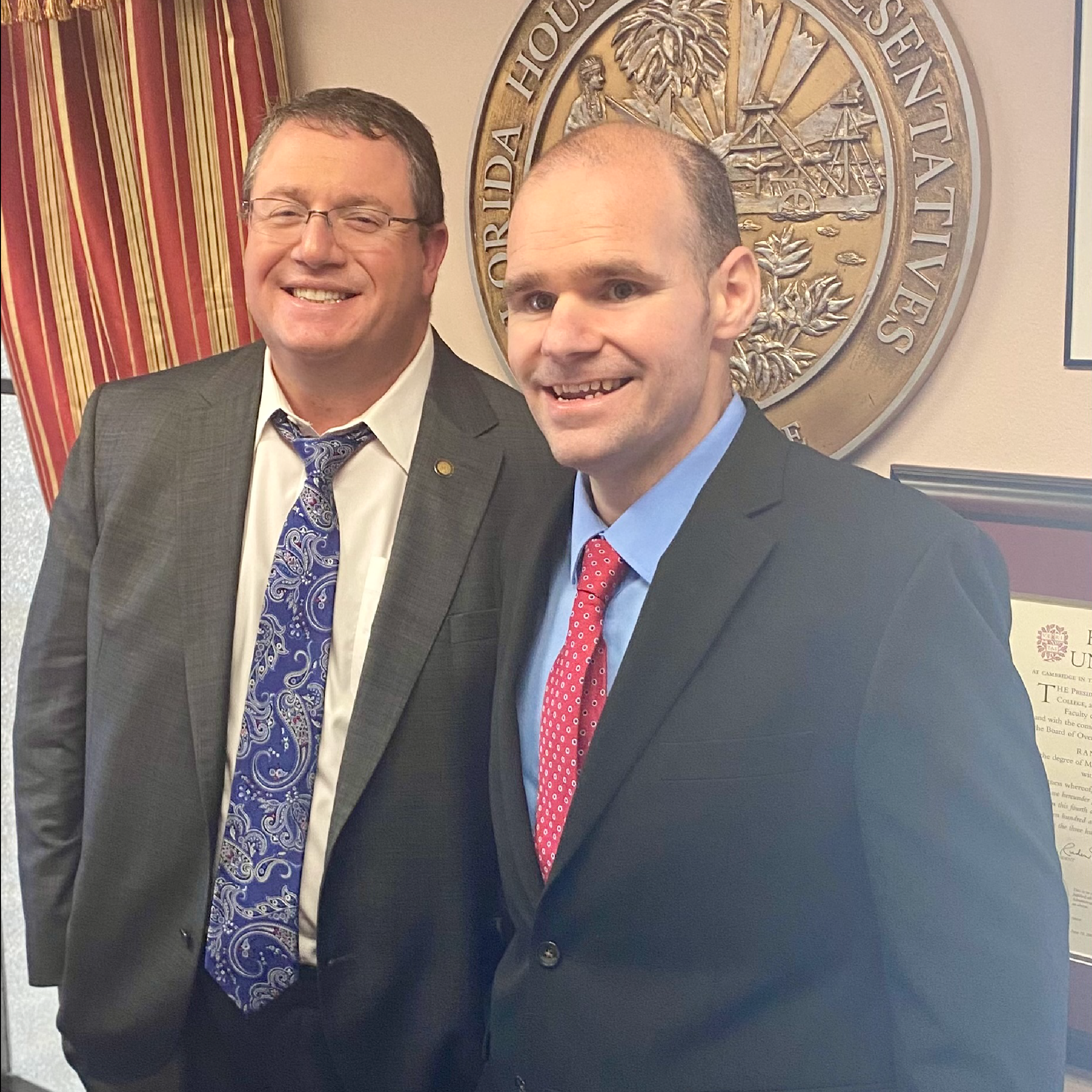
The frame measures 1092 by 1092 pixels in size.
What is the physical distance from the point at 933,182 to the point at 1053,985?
0.82 meters

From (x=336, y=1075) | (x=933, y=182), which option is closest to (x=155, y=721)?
(x=336, y=1075)

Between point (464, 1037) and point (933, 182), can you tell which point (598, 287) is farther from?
point (464, 1037)

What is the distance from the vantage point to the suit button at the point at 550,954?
4.05 ft

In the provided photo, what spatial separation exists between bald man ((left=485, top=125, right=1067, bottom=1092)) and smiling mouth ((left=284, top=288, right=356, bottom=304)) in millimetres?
368

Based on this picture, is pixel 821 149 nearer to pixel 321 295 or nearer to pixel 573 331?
pixel 573 331

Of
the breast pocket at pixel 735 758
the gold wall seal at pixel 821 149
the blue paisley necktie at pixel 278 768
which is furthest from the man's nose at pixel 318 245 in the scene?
the breast pocket at pixel 735 758

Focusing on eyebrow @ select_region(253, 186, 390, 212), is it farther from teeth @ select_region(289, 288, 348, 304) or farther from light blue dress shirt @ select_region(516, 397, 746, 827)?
light blue dress shirt @ select_region(516, 397, 746, 827)

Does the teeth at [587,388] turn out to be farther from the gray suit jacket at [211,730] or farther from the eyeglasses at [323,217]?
the eyeglasses at [323,217]

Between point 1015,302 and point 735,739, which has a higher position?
point 1015,302

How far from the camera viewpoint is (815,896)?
3.69 ft

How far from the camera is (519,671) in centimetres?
135

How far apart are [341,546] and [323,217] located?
41 centimetres

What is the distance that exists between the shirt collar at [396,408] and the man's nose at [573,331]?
440mm
